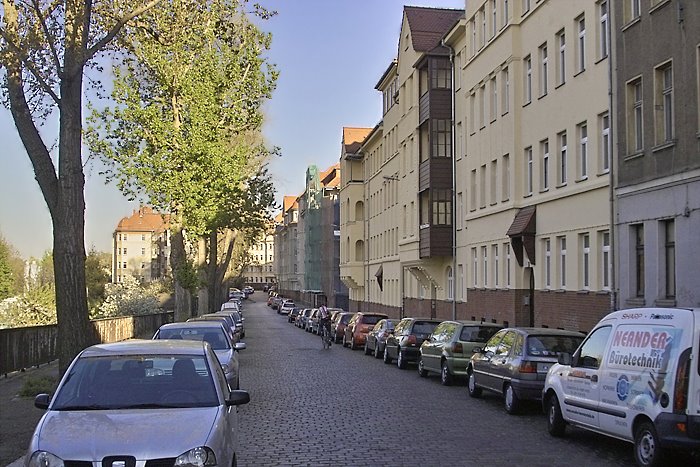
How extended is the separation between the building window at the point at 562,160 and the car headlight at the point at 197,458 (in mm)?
21346

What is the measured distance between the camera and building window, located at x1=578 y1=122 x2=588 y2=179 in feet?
83.3

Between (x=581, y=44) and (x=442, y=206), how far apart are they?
52.9ft

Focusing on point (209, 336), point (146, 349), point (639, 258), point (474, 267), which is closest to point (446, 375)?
point (639, 258)

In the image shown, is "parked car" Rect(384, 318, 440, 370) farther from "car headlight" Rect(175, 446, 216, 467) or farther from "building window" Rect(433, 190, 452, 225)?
"car headlight" Rect(175, 446, 216, 467)

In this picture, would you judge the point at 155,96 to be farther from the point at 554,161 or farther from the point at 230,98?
the point at 554,161

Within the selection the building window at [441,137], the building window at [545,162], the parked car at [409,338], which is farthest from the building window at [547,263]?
the building window at [441,137]

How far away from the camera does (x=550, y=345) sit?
1594 centimetres

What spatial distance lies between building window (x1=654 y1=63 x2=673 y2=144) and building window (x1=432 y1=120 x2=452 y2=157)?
21.0 m

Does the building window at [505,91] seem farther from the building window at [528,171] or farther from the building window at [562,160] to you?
the building window at [562,160]

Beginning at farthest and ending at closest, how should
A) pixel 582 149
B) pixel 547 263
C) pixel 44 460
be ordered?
pixel 547 263
pixel 582 149
pixel 44 460

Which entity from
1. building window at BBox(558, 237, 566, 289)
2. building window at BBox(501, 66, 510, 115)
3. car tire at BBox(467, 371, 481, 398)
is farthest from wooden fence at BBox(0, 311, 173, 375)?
building window at BBox(501, 66, 510, 115)

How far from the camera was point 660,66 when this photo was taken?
802 inches

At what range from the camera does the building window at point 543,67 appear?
93.5 feet

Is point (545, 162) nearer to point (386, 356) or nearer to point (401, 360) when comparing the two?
point (401, 360)
